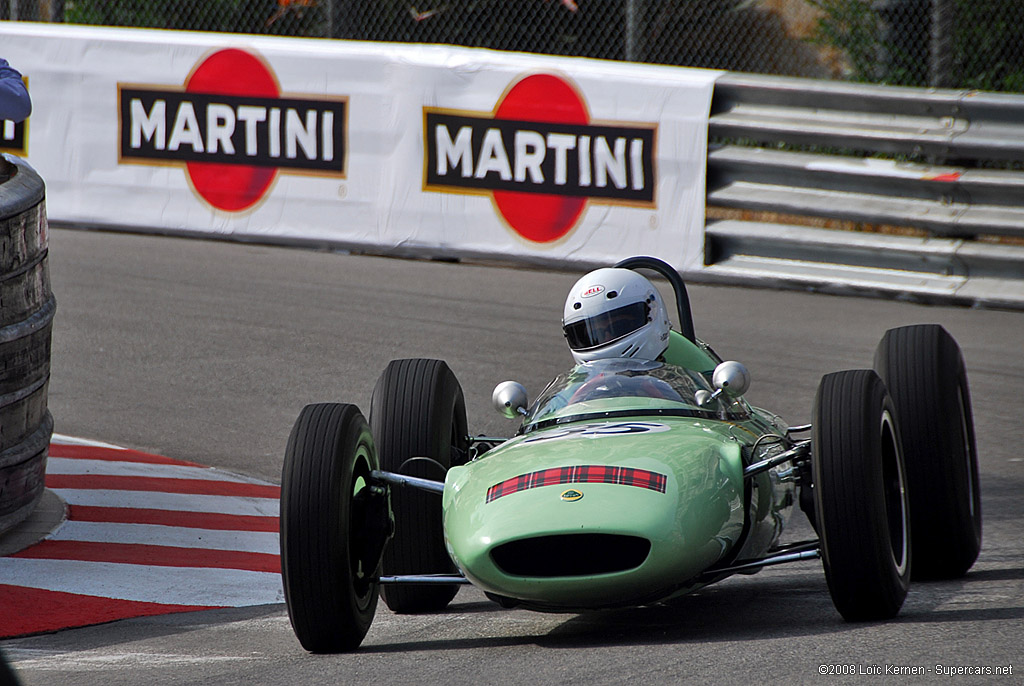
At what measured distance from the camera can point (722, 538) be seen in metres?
4.12

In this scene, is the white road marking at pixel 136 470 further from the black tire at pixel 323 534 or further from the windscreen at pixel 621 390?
the black tire at pixel 323 534

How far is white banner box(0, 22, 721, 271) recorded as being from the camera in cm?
1044

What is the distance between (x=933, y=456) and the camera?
4828 millimetres

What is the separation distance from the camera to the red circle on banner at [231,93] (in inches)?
454

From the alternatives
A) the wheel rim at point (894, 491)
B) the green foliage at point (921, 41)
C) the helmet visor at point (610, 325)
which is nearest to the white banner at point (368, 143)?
the green foliage at point (921, 41)

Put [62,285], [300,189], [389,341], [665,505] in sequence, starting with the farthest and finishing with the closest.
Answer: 1. [300,189]
2. [62,285]
3. [389,341]
4. [665,505]

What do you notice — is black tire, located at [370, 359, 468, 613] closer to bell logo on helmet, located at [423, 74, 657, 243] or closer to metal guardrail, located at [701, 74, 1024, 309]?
metal guardrail, located at [701, 74, 1024, 309]

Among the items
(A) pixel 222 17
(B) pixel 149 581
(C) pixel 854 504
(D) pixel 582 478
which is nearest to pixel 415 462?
(D) pixel 582 478

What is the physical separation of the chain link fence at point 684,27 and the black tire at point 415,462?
6.38 metres

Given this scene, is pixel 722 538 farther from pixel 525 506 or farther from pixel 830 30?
pixel 830 30

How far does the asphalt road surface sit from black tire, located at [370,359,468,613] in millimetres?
153

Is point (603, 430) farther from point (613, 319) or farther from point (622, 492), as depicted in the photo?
point (613, 319)

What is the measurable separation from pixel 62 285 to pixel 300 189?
2.06 m

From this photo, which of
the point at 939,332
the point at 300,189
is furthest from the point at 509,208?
the point at 939,332
